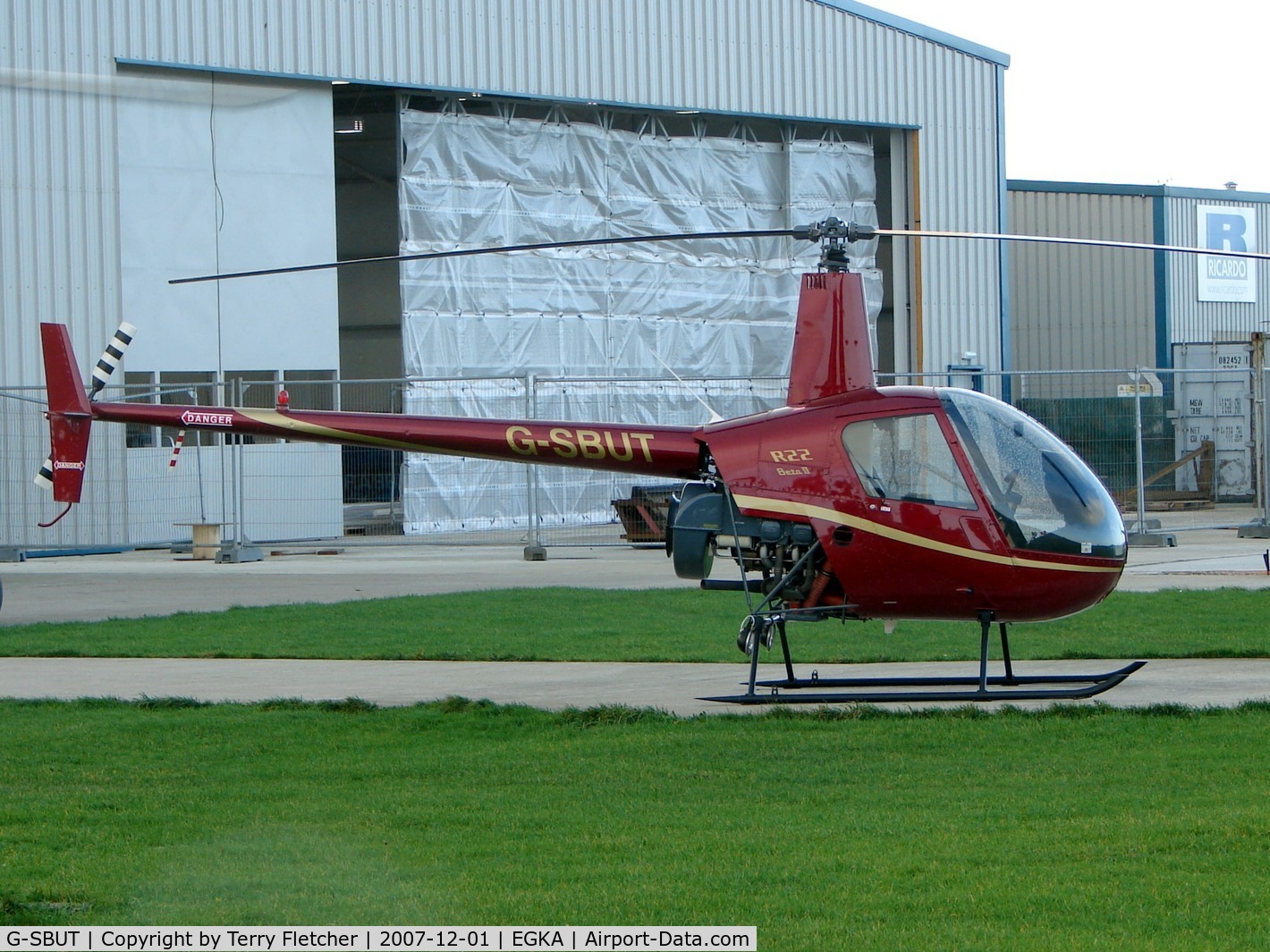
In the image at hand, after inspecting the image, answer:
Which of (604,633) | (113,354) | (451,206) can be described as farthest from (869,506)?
(451,206)

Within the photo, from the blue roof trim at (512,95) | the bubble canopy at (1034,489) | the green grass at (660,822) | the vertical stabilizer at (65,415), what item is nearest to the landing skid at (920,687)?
the green grass at (660,822)

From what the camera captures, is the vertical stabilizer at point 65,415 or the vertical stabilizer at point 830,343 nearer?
the vertical stabilizer at point 830,343

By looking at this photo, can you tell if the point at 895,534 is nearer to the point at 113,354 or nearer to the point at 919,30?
the point at 113,354

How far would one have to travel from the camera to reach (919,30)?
33.3m

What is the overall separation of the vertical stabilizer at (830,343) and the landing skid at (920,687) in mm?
1512

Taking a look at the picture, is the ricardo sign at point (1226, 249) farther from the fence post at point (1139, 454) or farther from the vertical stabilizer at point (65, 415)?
the vertical stabilizer at point (65, 415)

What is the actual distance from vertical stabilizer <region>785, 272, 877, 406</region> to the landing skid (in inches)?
59.5

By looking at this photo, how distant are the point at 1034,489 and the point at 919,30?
85.8ft

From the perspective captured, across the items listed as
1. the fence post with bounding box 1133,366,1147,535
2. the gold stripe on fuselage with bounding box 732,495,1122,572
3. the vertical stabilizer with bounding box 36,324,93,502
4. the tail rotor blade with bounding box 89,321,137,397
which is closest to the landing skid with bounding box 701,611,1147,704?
the gold stripe on fuselage with bounding box 732,495,1122,572

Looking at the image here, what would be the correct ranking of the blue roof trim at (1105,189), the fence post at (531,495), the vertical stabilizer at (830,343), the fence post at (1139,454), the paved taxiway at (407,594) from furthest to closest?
the blue roof trim at (1105,189), the fence post at (531,495), the fence post at (1139,454), the paved taxiway at (407,594), the vertical stabilizer at (830,343)

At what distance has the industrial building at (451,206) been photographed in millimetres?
25203

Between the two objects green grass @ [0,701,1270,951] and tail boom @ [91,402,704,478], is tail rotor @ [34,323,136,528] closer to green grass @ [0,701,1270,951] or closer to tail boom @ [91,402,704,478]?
tail boom @ [91,402,704,478]

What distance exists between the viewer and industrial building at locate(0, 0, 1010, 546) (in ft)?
82.7

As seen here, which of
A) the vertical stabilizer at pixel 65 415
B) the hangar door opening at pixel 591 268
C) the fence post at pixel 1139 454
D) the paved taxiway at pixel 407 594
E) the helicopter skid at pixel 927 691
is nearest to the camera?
the helicopter skid at pixel 927 691
